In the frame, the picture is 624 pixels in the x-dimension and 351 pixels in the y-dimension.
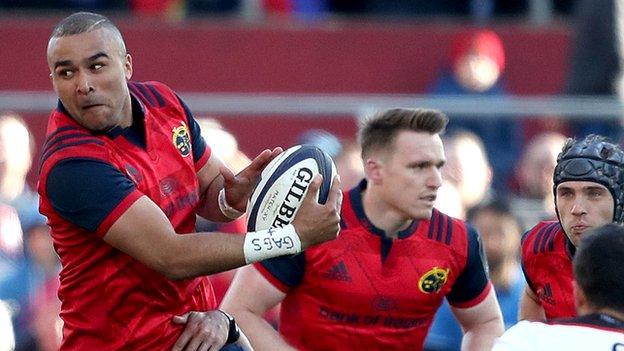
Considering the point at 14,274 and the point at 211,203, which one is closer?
the point at 211,203

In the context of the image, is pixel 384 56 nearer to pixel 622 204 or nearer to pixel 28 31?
pixel 28 31

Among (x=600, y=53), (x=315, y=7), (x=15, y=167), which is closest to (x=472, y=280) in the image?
(x=15, y=167)

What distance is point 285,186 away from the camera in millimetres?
6973

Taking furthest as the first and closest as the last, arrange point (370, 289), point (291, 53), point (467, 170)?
point (291, 53) → point (467, 170) → point (370, 289)

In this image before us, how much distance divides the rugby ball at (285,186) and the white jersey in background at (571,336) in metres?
1.26

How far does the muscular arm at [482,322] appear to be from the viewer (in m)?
8.74

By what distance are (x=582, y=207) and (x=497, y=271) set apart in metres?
3.37

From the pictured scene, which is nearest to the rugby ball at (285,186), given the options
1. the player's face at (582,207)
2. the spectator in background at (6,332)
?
the player's face at (582,207)

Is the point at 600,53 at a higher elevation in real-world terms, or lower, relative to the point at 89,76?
lower

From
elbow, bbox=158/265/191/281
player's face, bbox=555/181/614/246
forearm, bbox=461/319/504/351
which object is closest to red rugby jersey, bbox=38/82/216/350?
elbow, bbox=158/265/191/281

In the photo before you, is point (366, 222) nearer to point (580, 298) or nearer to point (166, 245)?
point (166, 245)

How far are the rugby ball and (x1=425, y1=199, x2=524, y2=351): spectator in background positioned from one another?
372cm

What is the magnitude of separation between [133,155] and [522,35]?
747 cm

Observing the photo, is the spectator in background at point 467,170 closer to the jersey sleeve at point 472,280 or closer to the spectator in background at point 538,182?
the spectator in background at point 538,182
